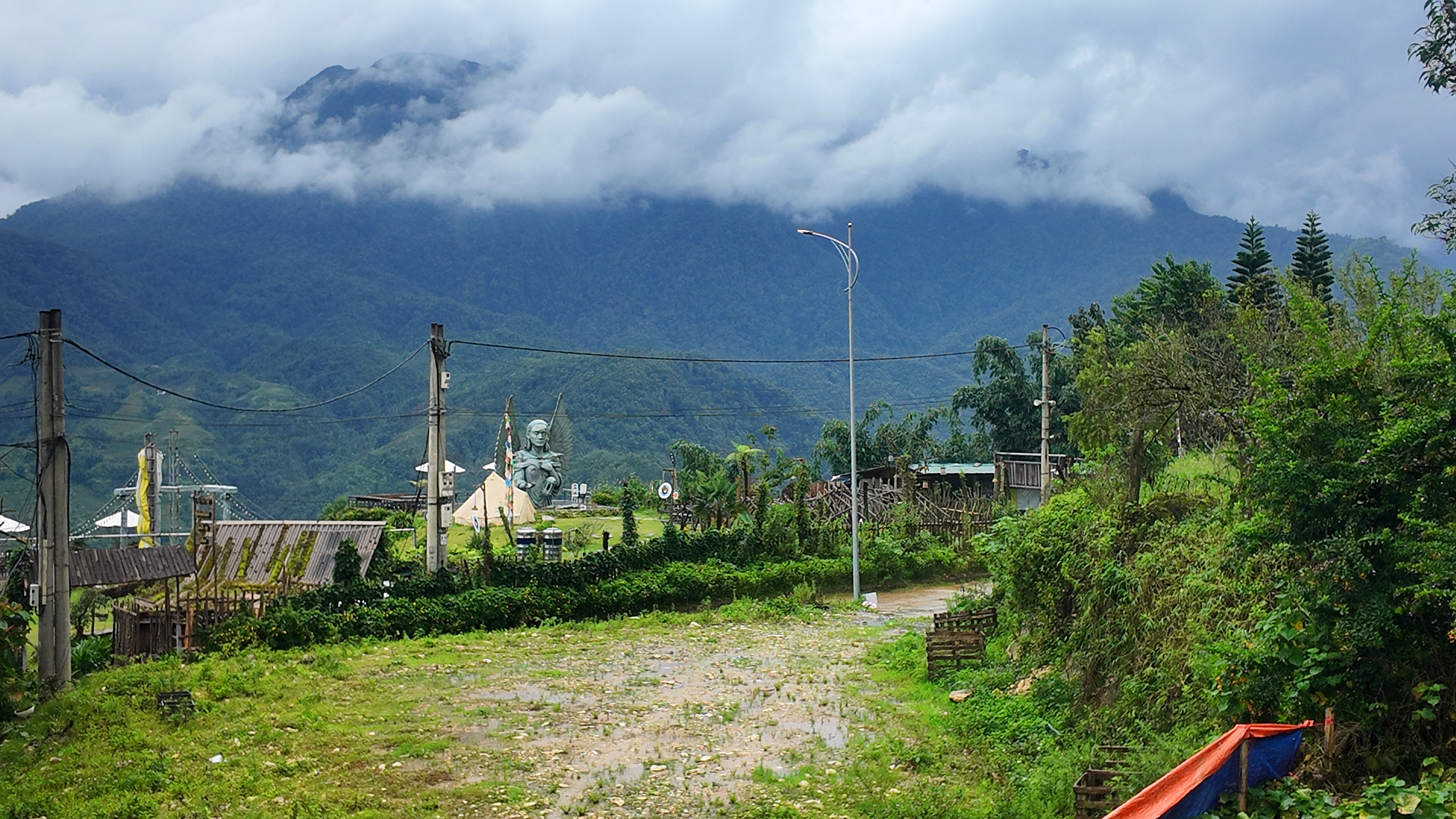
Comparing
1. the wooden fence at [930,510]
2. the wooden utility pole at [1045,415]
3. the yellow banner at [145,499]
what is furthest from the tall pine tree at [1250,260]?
the yellow banner at [145,499]

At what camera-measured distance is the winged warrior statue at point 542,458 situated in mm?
41812

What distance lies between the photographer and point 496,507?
4044 centimetres

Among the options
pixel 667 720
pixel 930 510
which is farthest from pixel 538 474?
pixel 667 720

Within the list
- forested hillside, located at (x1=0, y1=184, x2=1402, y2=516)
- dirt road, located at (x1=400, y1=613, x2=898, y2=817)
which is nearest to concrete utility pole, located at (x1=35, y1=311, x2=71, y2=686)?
dirt road, located at (x1=400, y1=613, x2=898, y2=817)

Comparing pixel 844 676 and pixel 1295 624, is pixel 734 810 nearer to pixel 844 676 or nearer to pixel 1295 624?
pixel 1295 624

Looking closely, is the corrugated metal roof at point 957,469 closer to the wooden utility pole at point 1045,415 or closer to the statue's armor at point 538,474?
the wooden utility pole at point 1045,415

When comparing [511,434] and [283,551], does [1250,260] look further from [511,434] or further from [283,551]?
[283,551]

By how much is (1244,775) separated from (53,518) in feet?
48.2

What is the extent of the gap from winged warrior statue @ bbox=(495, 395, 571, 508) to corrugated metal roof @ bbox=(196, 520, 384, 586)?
1814 centimetres

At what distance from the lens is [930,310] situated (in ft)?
593

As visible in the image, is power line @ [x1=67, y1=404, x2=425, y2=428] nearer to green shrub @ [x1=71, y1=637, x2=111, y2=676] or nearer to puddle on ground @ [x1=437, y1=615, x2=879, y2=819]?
green shrub @ [x1=71, y1=637, x2=111, y2=676]

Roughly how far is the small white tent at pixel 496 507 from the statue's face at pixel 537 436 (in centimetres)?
175

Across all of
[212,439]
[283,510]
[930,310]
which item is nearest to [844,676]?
[283,510]

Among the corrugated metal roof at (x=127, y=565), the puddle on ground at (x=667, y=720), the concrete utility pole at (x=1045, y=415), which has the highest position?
the concrete utility pole at (x=1045, y=415)
